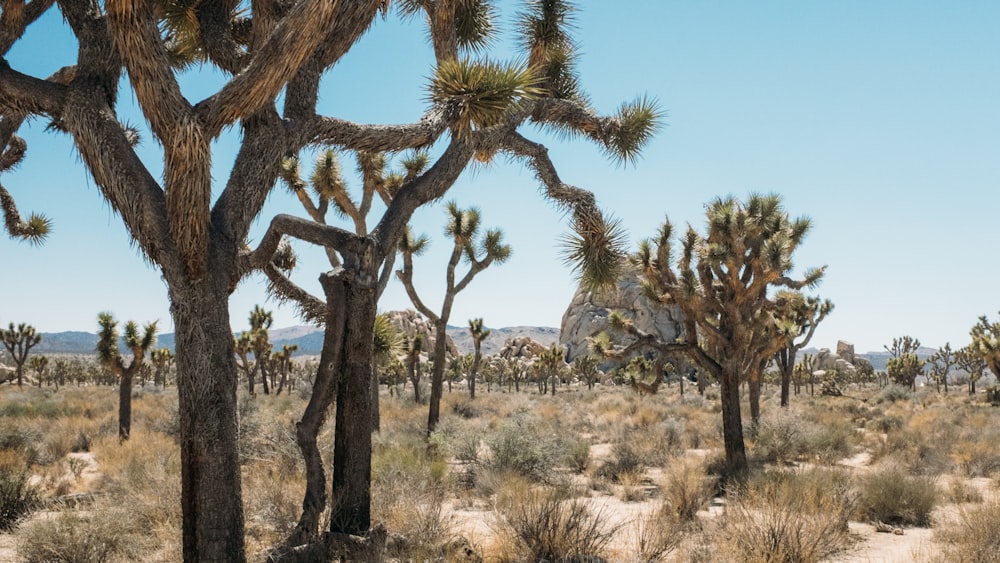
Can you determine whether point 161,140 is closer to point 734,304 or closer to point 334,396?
point 334,396

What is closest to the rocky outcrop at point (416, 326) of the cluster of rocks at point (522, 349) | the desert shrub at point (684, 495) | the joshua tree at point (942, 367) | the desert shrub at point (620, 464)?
the cluster of rocks at point (522, 349)

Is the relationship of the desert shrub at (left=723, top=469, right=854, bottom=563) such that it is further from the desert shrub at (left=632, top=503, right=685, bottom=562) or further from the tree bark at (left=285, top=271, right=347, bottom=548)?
the tree bark at (left=285, top=271, right=347, bottom=548)

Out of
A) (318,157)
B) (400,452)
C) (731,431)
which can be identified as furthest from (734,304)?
(318,157)

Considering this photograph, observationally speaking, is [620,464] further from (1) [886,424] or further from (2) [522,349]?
(2) [522,349]

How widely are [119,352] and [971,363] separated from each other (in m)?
47.4

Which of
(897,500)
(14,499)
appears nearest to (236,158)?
(14,499)

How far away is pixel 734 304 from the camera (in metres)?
12.0

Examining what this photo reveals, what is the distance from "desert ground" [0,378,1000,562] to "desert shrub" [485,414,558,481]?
0.04 meters

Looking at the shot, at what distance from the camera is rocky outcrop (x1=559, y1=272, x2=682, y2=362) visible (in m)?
67.8

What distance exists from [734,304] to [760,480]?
3.83 metres

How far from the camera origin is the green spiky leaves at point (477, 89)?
5.75 m

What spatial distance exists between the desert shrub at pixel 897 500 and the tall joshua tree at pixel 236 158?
22.9 feet

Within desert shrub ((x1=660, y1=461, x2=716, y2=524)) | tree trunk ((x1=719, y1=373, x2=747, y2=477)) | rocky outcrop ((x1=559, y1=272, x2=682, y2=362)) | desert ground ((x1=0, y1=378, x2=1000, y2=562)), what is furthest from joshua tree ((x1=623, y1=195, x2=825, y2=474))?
rocky outcrop ((x1=559, y1=272, x2=682, y2=362))

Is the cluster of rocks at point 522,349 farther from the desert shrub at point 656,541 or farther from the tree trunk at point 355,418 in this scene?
the tree trunk at point 355,418
